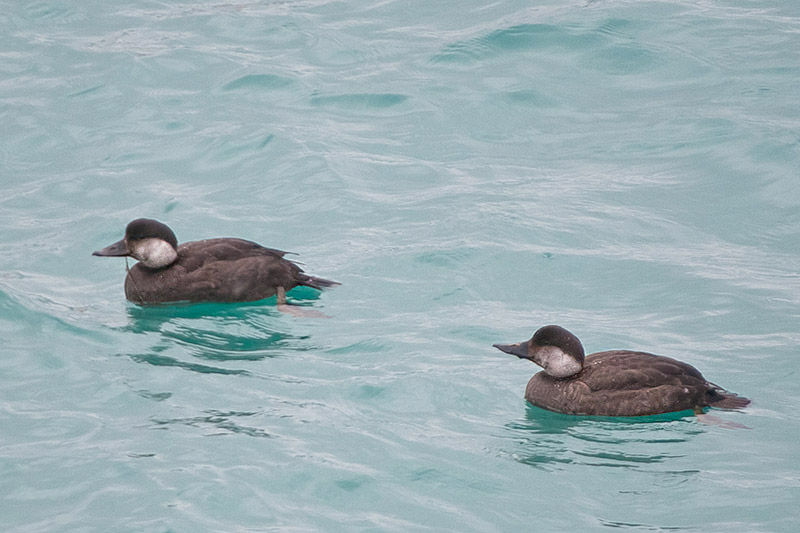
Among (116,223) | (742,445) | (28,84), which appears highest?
(28,84)

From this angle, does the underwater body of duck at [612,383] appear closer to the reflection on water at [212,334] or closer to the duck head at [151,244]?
the reflection on water at [212,334]

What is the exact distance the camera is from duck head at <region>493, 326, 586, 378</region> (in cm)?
826

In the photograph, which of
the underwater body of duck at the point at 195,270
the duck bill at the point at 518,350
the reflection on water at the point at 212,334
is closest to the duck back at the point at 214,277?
the underwater body of duck at the point at 195,270

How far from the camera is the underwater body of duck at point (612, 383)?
8070mm

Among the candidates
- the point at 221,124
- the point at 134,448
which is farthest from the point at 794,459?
the point at 221,124

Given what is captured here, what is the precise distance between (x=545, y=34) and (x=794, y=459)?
29.8ft

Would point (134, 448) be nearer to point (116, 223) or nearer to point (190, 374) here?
point (190, 374)

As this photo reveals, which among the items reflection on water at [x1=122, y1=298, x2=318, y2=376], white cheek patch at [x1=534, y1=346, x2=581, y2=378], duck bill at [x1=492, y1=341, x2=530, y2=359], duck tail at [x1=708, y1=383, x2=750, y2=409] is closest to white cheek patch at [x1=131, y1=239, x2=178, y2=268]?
reflection on water at [x1=122, y1=298, x2=318, y2=376]

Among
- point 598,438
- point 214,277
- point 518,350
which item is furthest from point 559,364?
point 214,277

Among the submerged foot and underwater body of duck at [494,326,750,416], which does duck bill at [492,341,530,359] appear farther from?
the submerged foot

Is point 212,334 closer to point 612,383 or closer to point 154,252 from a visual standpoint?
point 154,252

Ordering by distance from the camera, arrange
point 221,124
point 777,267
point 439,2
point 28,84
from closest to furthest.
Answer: point 777,267
point 221,124
point 28,84
point 439,2

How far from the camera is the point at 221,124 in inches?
539

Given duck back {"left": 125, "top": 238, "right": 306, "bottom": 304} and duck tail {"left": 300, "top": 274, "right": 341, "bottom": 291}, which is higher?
duck back {"left": 125, "top": 238, "right": 306, "bottom": 304}
